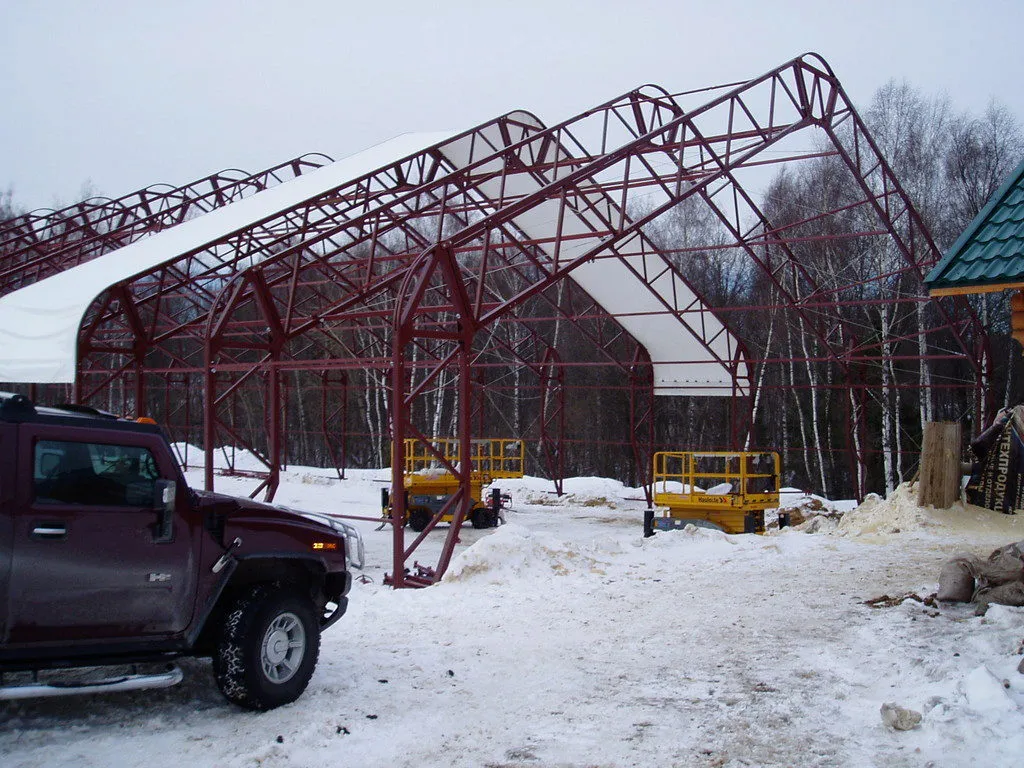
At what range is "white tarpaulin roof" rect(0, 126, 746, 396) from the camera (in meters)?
18.5

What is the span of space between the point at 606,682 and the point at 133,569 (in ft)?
12.3

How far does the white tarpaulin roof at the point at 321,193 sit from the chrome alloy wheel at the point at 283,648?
11.5 m

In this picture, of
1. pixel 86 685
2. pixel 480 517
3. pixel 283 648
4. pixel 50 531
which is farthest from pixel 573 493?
pixel 50 531

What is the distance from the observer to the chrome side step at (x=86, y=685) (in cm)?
539

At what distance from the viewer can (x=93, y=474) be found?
232 inches

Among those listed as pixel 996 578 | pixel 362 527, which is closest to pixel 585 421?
pixel 362 527

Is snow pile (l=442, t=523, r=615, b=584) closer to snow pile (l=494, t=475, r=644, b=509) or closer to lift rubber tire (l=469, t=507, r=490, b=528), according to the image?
lift rubber tire (l=469, t=507, r=490, b=528)

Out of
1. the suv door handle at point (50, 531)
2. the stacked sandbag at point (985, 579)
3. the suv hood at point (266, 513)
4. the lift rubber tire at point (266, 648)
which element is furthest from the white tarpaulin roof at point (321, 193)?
the suv door handle at point (50, 531)

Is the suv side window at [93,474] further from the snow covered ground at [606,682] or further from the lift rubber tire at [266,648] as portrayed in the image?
the snow covered ground at [606,682]

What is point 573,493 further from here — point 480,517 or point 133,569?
point 133,569

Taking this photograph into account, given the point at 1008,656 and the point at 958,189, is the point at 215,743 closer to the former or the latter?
the point at 1008,656

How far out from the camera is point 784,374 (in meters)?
35.5

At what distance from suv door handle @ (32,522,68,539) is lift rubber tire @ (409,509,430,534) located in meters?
15.6

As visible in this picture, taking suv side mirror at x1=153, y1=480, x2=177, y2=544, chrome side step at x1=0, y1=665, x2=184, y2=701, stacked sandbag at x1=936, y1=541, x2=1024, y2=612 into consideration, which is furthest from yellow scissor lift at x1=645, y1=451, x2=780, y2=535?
chrome side step at x1=0, y1=665, x2=184, y2=701
